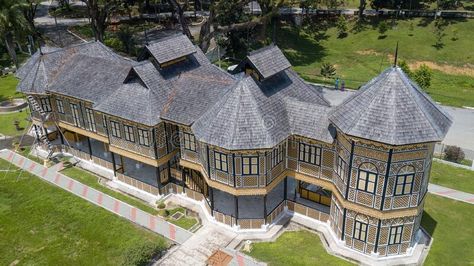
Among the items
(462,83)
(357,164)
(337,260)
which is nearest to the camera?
(357,164)

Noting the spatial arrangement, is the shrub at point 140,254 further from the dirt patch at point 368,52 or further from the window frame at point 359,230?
the dirt patch at point 368,52

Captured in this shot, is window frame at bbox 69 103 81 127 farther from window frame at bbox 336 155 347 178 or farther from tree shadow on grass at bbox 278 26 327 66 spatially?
tree shadow on grass at bbox 278 26 327 66

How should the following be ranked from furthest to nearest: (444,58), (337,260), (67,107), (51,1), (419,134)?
(51,1) → (444,58) → (67,107) → (337,260) → (419,134)

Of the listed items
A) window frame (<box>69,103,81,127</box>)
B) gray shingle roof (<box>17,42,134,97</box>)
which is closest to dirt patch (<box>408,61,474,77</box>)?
gray shingle roof (<box>17,42,134,97</box>)

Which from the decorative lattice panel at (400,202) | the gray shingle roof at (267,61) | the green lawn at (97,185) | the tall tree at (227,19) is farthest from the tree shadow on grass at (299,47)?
the decorative lattice panel at (400,202)

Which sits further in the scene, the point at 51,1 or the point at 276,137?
the point at 51,1

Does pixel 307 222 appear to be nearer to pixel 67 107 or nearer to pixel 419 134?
pixel 419 134

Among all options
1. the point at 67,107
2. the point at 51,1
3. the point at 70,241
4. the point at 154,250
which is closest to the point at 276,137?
the point at 154,250
